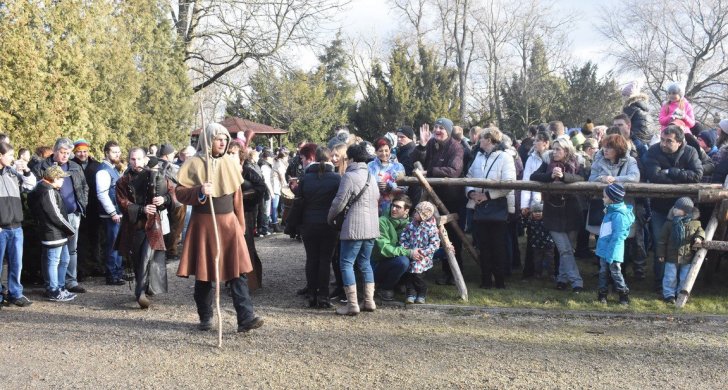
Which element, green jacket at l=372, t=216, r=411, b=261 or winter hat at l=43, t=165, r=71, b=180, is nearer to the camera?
green jacket at l=372, t=216, r=411, b=261

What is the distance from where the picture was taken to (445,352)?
5.58 meters

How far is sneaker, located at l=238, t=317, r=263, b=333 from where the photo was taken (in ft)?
20.2

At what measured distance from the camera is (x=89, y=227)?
897 cm

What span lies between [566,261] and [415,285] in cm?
187

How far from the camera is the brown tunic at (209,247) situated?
609 centimetres

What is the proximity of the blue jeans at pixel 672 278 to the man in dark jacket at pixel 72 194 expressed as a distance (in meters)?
7.01

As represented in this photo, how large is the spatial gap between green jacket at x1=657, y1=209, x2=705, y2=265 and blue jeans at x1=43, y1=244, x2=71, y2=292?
276 inches

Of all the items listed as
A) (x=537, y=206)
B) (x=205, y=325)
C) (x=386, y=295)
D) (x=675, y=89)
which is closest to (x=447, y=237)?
(x=386, y=295)

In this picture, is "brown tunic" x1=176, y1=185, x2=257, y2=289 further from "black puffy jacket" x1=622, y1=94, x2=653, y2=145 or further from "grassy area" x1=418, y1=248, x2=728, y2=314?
"black puffy jacket" x1=622, y1=94, x2=653, y2=145

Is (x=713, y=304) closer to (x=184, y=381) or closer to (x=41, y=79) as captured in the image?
(x=184, y=381)

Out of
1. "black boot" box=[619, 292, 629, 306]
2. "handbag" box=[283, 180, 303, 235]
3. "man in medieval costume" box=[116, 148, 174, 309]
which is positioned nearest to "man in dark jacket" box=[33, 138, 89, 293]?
"man in medieval costume" box=[116, 148, 174, 309]

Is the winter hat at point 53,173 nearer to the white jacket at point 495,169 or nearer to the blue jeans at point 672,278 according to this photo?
the white jacket at point 495,169

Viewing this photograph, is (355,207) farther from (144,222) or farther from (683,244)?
(683,244)

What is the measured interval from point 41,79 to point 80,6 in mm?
2599
